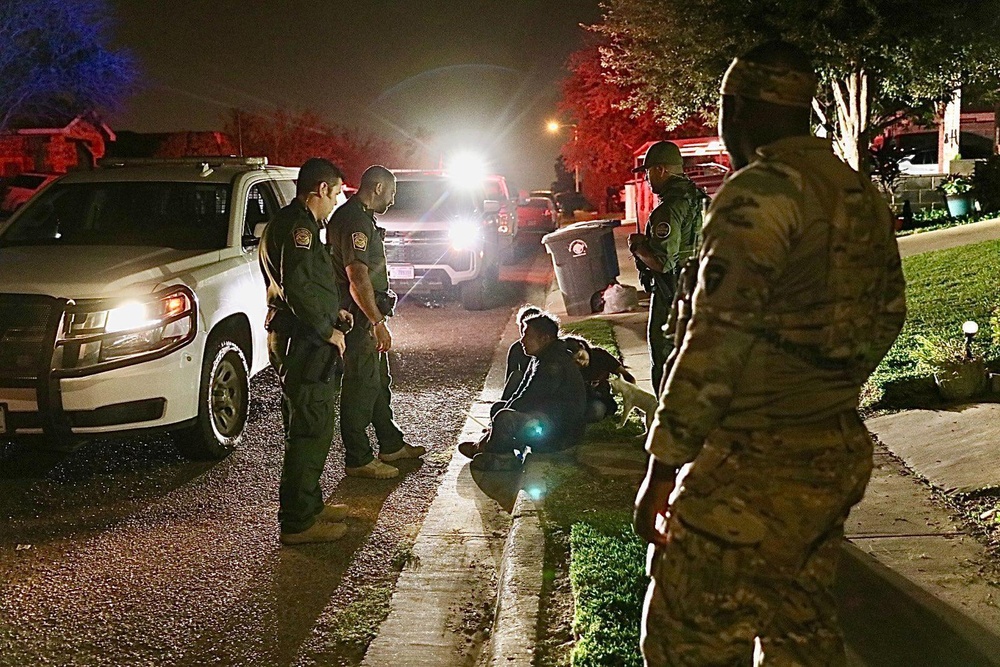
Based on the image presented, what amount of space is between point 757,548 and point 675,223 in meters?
3.92

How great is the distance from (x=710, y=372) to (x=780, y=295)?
27 cm

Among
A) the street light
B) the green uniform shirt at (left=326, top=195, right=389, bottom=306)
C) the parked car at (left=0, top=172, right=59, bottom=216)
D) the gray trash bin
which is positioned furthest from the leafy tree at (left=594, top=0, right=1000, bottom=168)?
the street light

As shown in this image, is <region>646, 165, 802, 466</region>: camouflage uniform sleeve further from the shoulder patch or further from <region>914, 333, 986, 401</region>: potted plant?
<region>914, 333, 986, 401</region>: potted plant

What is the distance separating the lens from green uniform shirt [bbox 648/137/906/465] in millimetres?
2264

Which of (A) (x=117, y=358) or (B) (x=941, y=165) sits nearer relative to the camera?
(A) (x=117, y=358)

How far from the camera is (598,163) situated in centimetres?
4184

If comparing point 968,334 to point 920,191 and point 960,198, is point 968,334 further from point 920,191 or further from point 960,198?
point 920,191

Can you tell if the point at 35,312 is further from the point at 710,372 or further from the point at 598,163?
the point at 598,163

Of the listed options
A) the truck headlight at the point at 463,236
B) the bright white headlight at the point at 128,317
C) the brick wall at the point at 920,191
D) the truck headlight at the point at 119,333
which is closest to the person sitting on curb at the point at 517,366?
the truck headlight at the point at 119,333

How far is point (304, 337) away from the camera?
5.12 metres

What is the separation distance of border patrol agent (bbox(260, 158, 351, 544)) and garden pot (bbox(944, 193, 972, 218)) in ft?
53.6

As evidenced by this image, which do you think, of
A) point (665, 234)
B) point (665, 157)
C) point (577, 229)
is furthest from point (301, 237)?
point (577, 229)

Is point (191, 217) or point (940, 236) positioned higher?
point (191, 217)

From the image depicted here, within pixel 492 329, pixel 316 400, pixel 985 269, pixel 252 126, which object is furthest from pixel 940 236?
pixel 252 126
